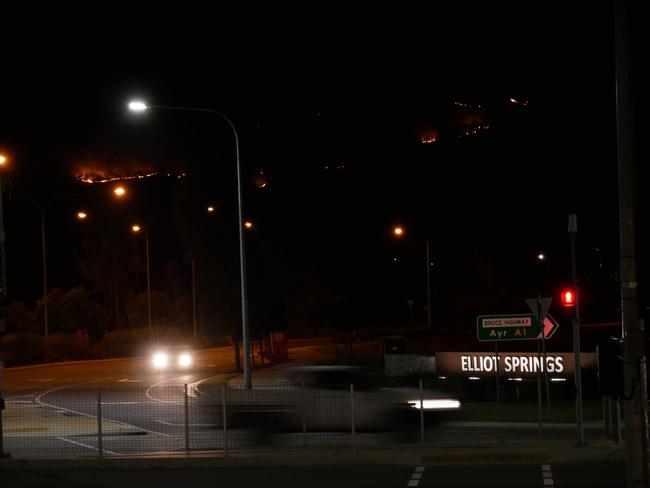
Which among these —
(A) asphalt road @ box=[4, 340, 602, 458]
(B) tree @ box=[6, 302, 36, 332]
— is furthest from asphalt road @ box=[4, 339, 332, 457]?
(B) tree @ box=[6, 302, 36, 332]

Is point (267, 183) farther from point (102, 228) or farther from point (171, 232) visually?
point (171, 232)

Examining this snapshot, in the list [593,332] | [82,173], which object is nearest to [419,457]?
[593,332]

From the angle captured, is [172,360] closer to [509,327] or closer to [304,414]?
[509,327]

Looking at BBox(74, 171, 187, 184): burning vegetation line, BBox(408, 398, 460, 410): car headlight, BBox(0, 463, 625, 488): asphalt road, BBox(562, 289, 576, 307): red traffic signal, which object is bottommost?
BBox(0, 463, 625, 488): asphalt road

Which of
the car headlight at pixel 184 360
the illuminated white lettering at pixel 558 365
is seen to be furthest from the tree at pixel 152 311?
the illuminated white lettering at pixel 558 365

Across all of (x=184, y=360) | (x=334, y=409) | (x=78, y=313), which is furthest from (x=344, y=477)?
(x=78, y=313)

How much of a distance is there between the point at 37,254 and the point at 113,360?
135 feet

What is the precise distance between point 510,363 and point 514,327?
24.3 ft

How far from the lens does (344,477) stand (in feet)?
51.8

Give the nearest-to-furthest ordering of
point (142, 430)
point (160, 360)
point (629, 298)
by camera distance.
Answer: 1. point (629, 298)
2. point (142, 430)
3. point (160, 360)

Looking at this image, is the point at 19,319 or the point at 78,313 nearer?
the point at 19,319

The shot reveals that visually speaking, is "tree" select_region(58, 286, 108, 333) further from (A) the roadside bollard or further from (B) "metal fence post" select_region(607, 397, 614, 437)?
(B) "metal fence post" select_region(607, 397, 614, 437)

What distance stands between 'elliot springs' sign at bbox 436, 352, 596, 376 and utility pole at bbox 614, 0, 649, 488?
1599cm

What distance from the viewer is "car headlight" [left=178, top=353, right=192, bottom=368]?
49.1 metres
